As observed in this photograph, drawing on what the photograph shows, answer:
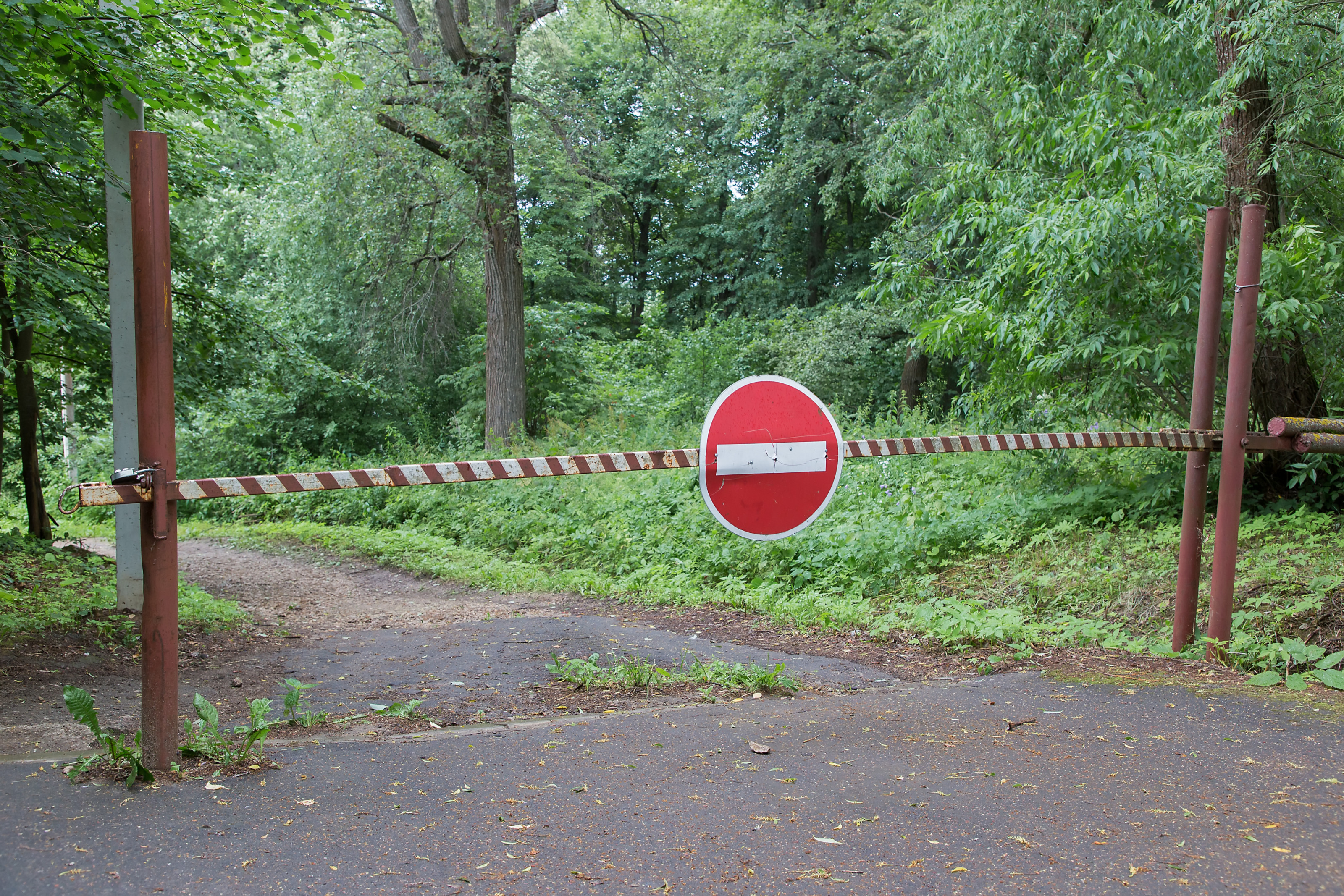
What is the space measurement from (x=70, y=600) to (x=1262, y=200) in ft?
35.4

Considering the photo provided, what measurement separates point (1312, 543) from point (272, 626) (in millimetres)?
8688

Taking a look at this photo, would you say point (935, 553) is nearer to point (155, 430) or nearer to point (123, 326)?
point (155, 430)

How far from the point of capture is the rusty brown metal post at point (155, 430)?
352cm

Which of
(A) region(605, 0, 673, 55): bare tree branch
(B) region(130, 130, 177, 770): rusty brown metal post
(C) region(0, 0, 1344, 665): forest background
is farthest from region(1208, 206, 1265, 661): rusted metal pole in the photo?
(A) region(605, 0, 673, 55): bare tree branch

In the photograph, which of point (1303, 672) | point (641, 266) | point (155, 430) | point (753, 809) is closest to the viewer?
point (753, 809)

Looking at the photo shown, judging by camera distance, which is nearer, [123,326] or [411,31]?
[123,326]

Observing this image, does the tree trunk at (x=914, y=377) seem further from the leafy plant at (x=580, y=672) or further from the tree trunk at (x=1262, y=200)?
the leafy plant at (x=580, y=672)

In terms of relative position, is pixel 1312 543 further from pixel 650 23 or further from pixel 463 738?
pixel 650 23

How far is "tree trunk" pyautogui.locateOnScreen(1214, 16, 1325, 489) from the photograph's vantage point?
8.03 meters

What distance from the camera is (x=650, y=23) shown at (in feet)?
61.2

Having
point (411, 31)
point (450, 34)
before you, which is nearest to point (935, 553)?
point (450, 34)

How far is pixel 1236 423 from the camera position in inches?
209

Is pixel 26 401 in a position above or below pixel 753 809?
above

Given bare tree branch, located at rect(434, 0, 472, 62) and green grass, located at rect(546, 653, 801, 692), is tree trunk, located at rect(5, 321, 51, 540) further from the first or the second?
bare tree branch, located at rect(434, 0, 472, 62)
